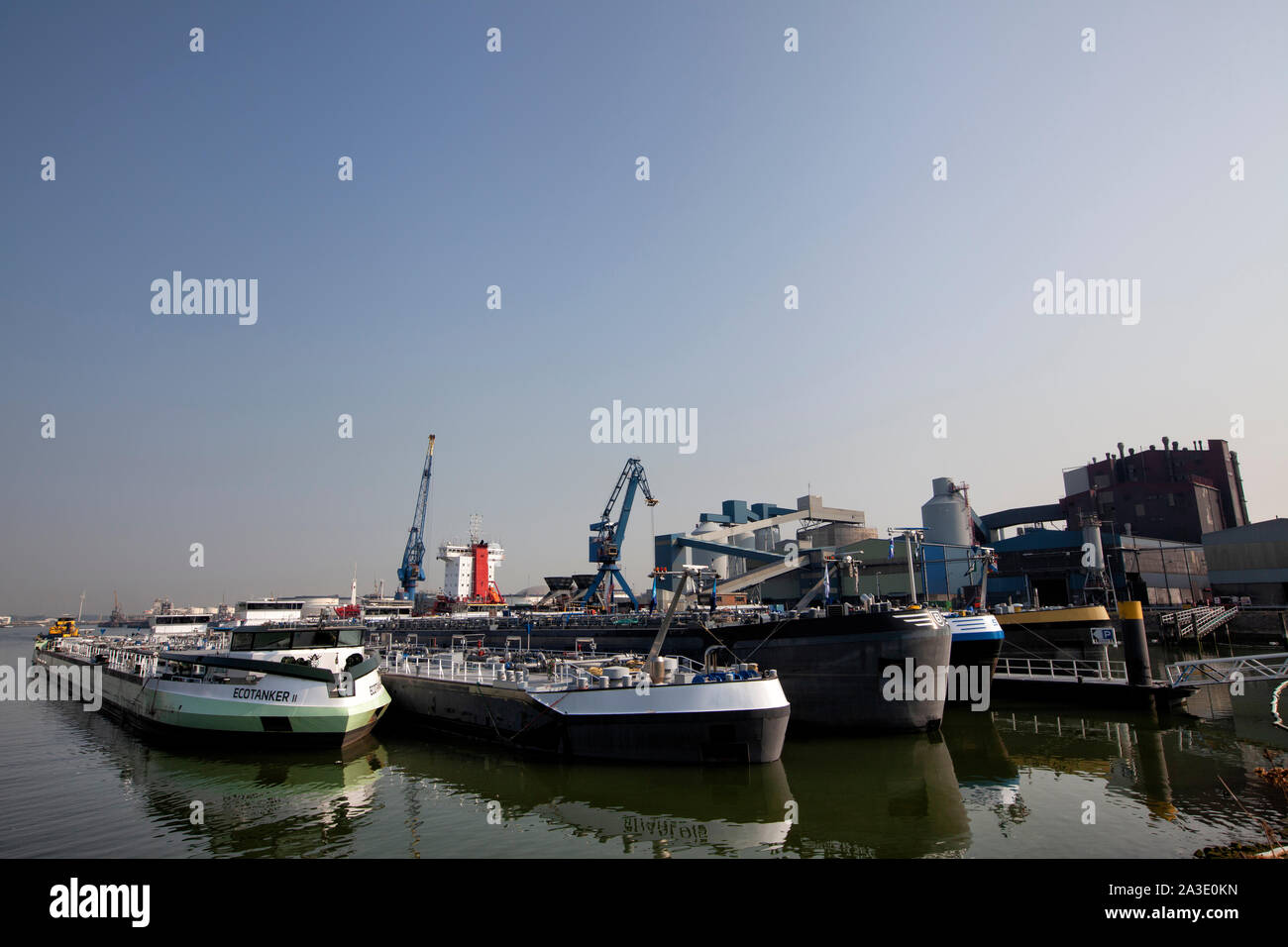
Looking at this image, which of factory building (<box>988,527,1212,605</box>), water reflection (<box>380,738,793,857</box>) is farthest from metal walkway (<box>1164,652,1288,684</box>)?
factory building (<box>988,527,1212,605</box>)

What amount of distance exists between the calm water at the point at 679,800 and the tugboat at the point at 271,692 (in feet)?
3.86

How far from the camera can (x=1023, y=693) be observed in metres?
36.7

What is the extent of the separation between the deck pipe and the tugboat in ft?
120

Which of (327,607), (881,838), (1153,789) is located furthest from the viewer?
(327,607)

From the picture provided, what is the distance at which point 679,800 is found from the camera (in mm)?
19266

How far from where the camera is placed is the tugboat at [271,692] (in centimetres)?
2662

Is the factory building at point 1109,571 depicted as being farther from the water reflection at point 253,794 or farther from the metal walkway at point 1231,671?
the water reflection at point 253,794

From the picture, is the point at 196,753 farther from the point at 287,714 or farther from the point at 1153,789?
the point at 1153,789

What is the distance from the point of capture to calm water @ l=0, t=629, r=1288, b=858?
16.2 m

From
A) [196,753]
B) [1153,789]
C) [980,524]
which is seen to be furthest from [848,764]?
[980,524]
